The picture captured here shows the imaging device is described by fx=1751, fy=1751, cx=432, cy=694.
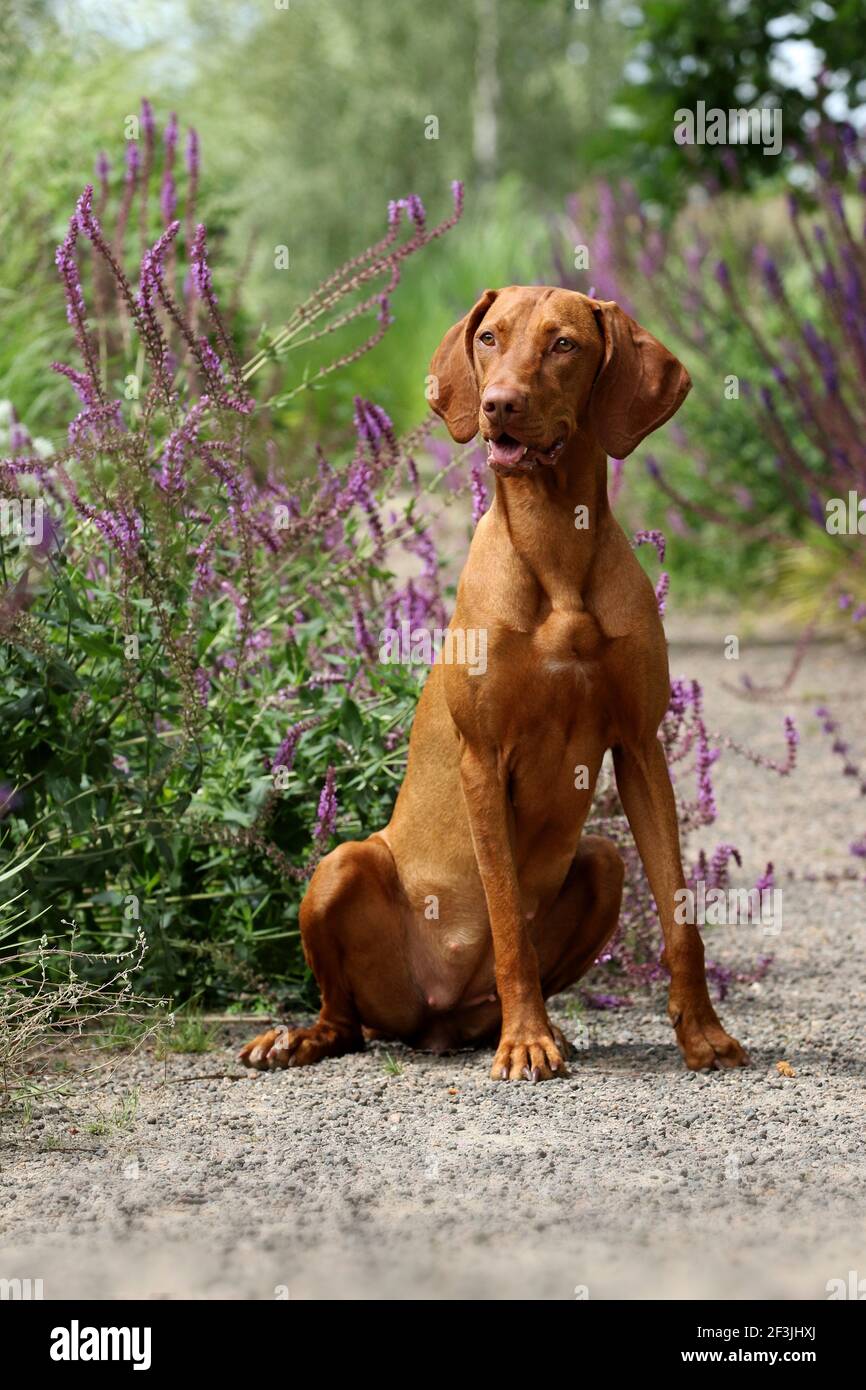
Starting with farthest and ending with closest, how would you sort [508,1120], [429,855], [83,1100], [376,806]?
[376,806] < [429,855] < [83,1100] < [508,1120]

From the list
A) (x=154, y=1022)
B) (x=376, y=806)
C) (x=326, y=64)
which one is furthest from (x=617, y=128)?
(x=326, y=64)

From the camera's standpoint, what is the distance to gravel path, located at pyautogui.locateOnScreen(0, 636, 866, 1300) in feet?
8.25

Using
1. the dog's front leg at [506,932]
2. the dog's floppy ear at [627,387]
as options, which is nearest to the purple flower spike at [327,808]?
the dog's front leg at [506,932]

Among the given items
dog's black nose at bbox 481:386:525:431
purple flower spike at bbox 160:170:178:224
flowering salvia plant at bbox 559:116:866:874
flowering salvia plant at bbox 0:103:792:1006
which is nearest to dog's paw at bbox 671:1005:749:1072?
flowering salvia plant at bbox 0:103:792:1006

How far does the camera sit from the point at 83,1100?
351cm

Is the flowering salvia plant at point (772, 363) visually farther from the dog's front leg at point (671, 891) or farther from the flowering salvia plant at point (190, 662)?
the dog's front leg at point (671, 891)

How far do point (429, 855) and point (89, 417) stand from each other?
1.21 m

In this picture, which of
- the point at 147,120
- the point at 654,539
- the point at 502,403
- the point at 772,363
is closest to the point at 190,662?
the point at 502,403

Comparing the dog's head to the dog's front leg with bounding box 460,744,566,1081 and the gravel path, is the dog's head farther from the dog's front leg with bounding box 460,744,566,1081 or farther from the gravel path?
the gravel path

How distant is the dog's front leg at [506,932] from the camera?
354cm

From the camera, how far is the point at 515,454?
3.36 m

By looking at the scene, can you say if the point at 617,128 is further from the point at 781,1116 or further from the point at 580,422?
the point at 781,1116

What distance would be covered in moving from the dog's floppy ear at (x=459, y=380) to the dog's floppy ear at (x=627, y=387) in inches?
9.6

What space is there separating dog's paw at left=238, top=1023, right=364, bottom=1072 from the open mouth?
51.9 inches
